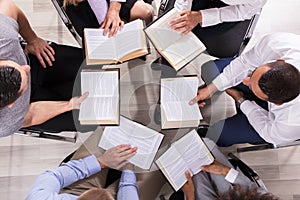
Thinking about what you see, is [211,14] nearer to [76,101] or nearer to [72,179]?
[76,101]

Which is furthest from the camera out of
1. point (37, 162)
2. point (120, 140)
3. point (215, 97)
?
point (37, 162)

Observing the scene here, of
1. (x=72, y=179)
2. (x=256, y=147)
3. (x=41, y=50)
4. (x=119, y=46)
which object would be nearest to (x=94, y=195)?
(x=72, y=179)

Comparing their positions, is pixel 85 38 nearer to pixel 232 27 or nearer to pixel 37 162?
pixel 232 27

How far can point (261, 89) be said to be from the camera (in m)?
1.49

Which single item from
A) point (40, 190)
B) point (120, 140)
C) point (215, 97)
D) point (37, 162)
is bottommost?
point (37, 162)

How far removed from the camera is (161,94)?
1706mm

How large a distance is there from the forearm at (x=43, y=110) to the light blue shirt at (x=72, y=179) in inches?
8.2

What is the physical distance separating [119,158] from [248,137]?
0.58m

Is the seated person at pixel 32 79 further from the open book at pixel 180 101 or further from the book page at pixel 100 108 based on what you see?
the open book at pixel 180 101

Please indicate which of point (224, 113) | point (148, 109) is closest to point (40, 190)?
point (148, 109)

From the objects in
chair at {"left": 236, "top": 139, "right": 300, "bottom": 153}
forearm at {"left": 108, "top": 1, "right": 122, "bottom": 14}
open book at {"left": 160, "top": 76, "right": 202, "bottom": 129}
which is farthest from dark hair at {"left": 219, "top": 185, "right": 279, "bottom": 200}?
forearm at {"left": 108, "top": 1, "right": 122, "bottom": 14}

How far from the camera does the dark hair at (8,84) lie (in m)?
1.38

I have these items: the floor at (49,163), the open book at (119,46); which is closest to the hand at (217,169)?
the floor at (49,163)

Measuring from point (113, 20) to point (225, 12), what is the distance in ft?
1.56
